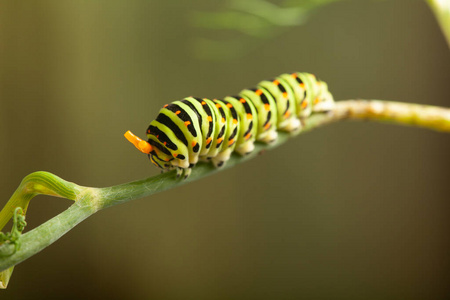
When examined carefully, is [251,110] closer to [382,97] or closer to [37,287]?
[382,97]

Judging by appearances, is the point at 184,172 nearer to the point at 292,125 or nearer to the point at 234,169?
the point at 292,125

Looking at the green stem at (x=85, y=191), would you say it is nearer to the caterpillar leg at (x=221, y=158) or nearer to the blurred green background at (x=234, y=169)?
the caterpillar leg at (x=221, y=158)

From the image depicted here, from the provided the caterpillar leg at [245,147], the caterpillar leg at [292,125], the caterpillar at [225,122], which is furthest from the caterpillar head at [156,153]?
the caterpillar leg at [292,125]

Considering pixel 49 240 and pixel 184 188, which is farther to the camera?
pixel 184 188

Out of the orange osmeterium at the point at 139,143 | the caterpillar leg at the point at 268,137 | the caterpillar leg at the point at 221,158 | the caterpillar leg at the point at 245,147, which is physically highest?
the orange osmeterium at the point at 139,143

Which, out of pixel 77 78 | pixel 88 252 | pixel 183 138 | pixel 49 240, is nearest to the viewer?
pixel 49 240

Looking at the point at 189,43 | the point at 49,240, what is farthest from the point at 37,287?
the point at 49,240

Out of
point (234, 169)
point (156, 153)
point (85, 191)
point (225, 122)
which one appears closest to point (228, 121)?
point (225, 122)

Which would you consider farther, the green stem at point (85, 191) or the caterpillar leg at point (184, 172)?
the caterpillar leg at point (184, 172)
